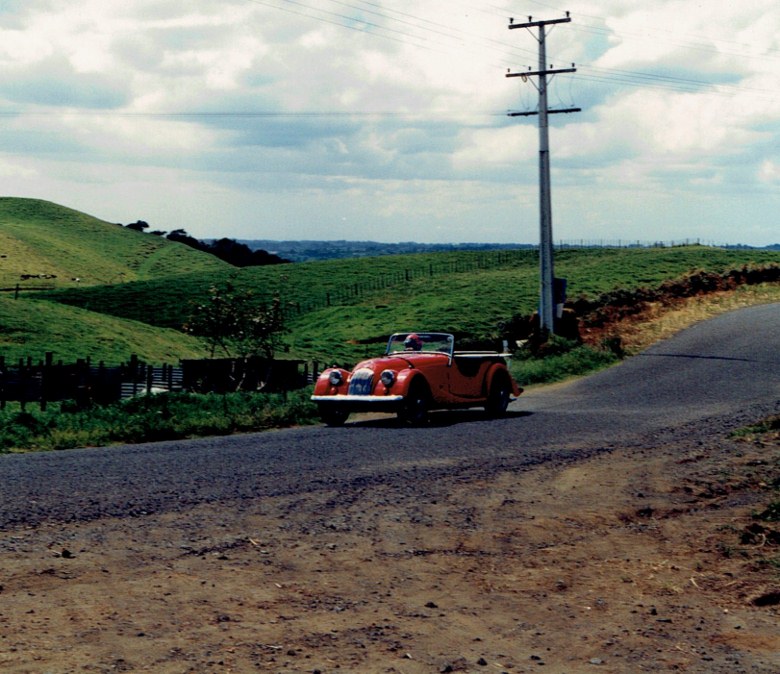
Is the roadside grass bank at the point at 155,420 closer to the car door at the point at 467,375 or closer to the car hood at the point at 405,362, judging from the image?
the car hood at the point at 405,362

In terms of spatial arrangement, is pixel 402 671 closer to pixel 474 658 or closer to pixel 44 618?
pixel 474 658

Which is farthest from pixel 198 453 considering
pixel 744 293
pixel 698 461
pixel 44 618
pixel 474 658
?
pixel 744 293

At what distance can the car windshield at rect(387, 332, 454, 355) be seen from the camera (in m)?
20.5

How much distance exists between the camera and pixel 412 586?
765 cm

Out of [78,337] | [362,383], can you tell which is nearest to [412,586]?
[362,383]

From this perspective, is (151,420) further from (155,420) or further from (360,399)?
(360,399)

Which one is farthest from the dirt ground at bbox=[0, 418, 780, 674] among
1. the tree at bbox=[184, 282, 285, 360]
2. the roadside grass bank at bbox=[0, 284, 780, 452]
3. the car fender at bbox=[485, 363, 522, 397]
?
the tree at bbox=[184, 282, 285, 360]

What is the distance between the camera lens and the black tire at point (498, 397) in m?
21.2

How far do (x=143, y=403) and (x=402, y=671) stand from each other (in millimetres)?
15215

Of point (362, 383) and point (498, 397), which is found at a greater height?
point (362, 383)

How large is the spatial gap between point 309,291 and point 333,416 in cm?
7707

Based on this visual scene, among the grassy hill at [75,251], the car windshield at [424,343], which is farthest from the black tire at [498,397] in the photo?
the grassy hill at [75,251]

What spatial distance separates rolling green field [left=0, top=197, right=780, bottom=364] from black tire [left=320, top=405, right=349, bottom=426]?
18686 mm

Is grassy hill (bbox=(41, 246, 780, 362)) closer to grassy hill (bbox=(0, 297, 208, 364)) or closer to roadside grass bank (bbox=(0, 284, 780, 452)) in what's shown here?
grassy hill (bbox=(0, 297, 208, 364))
